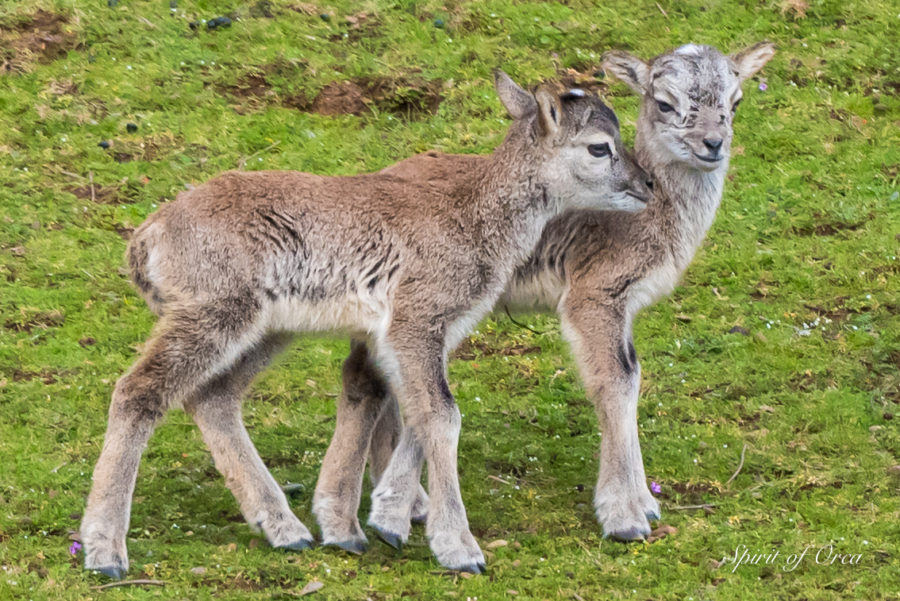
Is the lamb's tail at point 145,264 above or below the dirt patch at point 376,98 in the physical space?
above

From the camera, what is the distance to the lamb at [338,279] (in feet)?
27.1

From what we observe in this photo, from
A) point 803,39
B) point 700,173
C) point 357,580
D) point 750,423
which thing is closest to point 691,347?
point 750,423

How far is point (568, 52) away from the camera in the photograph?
15.9 metres

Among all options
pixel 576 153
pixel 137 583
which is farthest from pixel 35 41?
pixel 137 583

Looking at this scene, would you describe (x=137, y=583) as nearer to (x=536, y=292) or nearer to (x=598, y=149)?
(x=536, y=292)

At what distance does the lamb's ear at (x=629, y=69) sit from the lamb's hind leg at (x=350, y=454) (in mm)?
2996

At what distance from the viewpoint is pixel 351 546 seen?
8633 millimetres

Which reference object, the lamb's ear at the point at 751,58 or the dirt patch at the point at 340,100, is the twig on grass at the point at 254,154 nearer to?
the dirt patch at the point at 340,100

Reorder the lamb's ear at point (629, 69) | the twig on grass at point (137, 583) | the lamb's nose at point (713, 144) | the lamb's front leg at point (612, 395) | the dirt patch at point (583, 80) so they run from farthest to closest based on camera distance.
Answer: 1. the dirt patch at point (583, 80)
2. the lamb's ear at point (629, 69)
3. the lamb's nose at point (713, 144)
4. the lamb's front leg at point (612, 395)
5. the twig on grass at point (137, 583)

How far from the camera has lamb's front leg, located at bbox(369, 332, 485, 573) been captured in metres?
8.34

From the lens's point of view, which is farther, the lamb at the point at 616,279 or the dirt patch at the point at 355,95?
the dirt patch at the point at 355,95

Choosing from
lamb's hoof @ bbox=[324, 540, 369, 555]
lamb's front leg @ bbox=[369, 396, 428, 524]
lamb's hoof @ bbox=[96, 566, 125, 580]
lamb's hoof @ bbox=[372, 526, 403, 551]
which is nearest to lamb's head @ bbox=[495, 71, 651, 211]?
lamb's front leg @ bbox=[369, 396, 428, 524]

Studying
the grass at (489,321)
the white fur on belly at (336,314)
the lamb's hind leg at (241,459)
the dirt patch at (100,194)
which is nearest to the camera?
the grass at (489,321)

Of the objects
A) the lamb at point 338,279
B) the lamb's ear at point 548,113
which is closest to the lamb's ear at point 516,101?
the lamb at point 338,279
